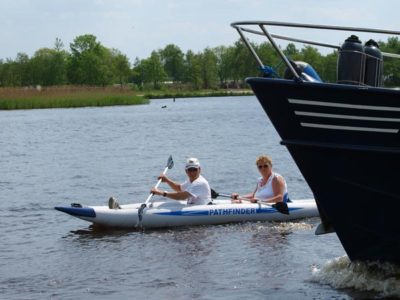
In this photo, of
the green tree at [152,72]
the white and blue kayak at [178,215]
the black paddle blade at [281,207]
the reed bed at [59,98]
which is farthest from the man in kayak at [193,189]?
the green tree at [152,72]

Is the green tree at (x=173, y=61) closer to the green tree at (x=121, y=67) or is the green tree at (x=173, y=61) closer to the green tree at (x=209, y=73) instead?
the green tree at (x=209, y=73)

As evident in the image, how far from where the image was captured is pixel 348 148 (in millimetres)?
9102

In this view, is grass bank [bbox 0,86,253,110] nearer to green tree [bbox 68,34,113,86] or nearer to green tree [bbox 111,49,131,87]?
green tree [bbox 68,34,113,86]

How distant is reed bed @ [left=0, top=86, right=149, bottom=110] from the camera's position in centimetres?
7050

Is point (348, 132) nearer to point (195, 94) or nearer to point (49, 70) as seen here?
point (195, 94)

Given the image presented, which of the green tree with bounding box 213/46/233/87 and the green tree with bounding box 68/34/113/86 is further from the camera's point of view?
the green tree with bounding box 213/46/233/87

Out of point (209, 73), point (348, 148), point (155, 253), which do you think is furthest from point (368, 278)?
point (209, 73)

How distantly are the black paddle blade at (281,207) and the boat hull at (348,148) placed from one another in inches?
208

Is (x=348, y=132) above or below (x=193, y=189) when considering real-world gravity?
above

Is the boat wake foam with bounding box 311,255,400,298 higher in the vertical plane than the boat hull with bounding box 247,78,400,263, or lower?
lower

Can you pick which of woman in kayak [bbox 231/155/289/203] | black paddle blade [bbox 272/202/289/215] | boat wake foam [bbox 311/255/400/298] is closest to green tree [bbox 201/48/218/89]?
woman in kayak [bbox 231/155/289/203]

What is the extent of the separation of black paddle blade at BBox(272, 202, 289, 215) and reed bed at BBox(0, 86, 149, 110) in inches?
2235

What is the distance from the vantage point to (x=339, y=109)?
895 cm

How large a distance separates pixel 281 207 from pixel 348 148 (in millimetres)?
6114
